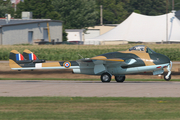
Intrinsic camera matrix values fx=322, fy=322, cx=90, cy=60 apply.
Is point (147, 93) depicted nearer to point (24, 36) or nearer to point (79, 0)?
point (24, 36)

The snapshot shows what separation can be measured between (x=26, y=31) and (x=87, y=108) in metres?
47.9

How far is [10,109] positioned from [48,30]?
51.4 m

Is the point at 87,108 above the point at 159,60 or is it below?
below

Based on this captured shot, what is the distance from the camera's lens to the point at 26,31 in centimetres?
5709

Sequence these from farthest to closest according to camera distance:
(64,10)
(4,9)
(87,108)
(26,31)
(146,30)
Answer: (64,10)
(4,9)
(146,30)
(26,31)
(87,108)

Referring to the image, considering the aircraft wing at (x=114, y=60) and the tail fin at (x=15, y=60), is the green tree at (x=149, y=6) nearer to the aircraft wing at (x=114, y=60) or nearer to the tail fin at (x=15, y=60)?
the aircraft wing at (x=114, y=60)

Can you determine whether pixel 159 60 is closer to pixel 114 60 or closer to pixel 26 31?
pixel 114 60

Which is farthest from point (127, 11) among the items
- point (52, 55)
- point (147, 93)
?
point (147, 93)

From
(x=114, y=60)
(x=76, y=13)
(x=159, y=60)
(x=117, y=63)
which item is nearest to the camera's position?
(x=159, y=60)

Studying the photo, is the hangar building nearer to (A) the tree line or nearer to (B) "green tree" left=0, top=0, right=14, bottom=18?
(A) the tree line

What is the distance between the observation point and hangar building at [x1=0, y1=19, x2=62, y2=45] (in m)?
54.7

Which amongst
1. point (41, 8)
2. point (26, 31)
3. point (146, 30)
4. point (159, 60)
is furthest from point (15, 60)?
point (41, 8)

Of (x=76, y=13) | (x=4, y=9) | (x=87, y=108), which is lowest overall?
(x=87, y=108)

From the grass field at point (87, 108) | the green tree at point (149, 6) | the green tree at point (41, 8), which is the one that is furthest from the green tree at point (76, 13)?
the grass field at point (87, 108)
